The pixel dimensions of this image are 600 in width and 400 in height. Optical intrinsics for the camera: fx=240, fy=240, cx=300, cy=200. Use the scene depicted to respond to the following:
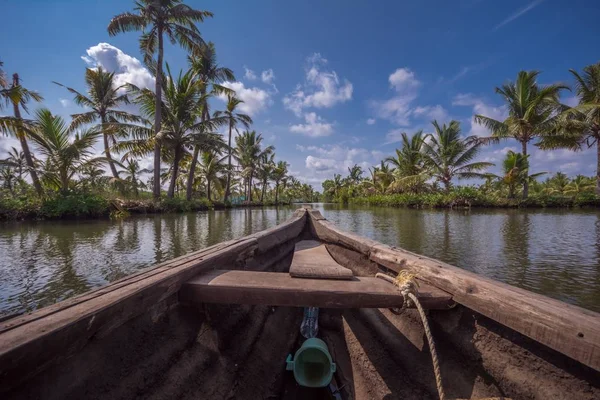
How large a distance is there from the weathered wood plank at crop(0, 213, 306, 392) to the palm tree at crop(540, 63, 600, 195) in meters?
20.6

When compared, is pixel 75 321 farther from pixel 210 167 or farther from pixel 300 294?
pixel 210 167

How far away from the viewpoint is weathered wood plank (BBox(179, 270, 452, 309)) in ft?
4.25

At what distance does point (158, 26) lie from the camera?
12.3m

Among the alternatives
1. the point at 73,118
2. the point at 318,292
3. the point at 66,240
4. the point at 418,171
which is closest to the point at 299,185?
the point at 418,171

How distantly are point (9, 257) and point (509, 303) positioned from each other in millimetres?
6602

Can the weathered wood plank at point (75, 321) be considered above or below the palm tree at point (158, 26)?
below

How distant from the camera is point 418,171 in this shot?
25.0 m

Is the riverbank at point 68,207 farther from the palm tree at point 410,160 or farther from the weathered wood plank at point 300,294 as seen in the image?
the palm tree at point 410,160

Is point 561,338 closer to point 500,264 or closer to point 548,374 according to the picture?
point 548,374

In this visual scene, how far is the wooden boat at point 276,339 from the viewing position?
82 centimetres

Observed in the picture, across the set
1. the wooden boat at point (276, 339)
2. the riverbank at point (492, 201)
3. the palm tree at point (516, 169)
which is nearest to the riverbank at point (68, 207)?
the wooden boat at point (276, 339)

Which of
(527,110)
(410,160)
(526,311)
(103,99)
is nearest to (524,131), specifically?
(527,110)

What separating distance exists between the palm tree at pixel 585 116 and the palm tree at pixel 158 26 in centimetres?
2138

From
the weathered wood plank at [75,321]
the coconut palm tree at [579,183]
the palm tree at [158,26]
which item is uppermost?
the palm tree at [158,26]
